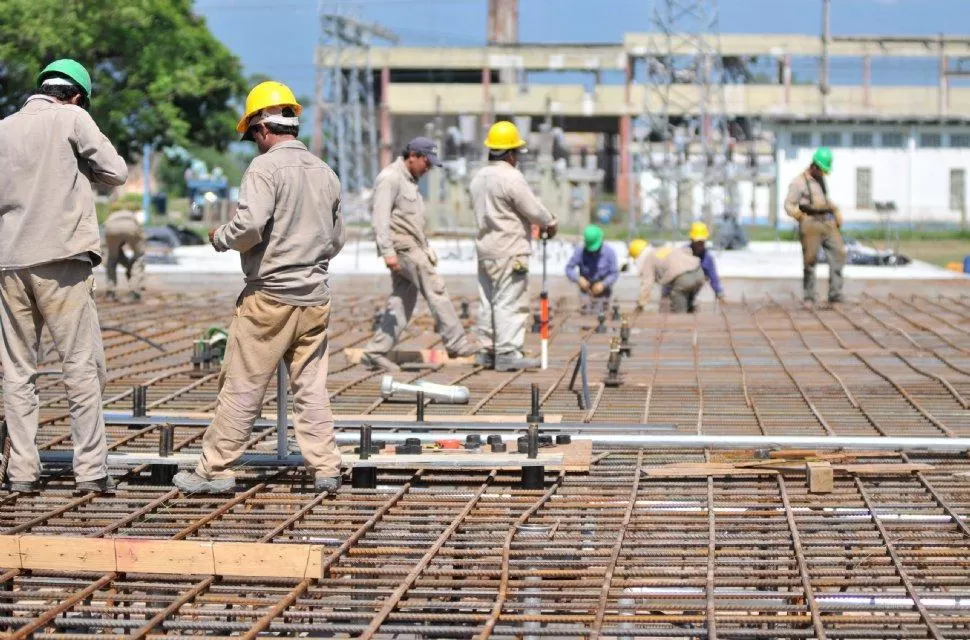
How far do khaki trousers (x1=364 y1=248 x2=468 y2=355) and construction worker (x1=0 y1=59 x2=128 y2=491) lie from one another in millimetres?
4069

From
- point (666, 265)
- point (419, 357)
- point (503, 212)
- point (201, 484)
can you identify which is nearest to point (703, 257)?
point (666, 265)

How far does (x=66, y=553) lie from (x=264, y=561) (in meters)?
0.62

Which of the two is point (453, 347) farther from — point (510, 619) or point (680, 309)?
point (510, 619)

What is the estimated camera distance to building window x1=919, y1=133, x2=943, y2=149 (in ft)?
156

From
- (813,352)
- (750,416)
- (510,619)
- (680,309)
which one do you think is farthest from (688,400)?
(680,309)

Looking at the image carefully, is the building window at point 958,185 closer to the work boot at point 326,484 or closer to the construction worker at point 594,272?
the construction worker at point 594,272

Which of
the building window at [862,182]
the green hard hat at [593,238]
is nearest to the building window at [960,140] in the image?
the building window at [862,182]

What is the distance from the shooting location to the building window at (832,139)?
4744 cm

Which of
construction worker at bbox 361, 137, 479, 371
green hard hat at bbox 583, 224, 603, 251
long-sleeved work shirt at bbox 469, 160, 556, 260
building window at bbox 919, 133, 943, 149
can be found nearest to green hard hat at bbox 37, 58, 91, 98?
construction worker at bbox 361, 137, 479, 371

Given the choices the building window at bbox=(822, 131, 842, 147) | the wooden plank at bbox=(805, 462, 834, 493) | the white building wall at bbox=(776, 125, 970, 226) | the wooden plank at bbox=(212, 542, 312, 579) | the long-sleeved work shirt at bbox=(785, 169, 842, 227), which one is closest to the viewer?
the wooden plank at bbox=(212, 542, 312, 579)

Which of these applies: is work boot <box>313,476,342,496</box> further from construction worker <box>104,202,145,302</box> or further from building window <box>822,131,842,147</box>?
building window <box>822,131,842,147</box>

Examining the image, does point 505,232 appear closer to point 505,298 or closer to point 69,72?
point 505,298

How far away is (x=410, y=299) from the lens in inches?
396

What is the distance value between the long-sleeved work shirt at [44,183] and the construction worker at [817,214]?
9333 millimetres
